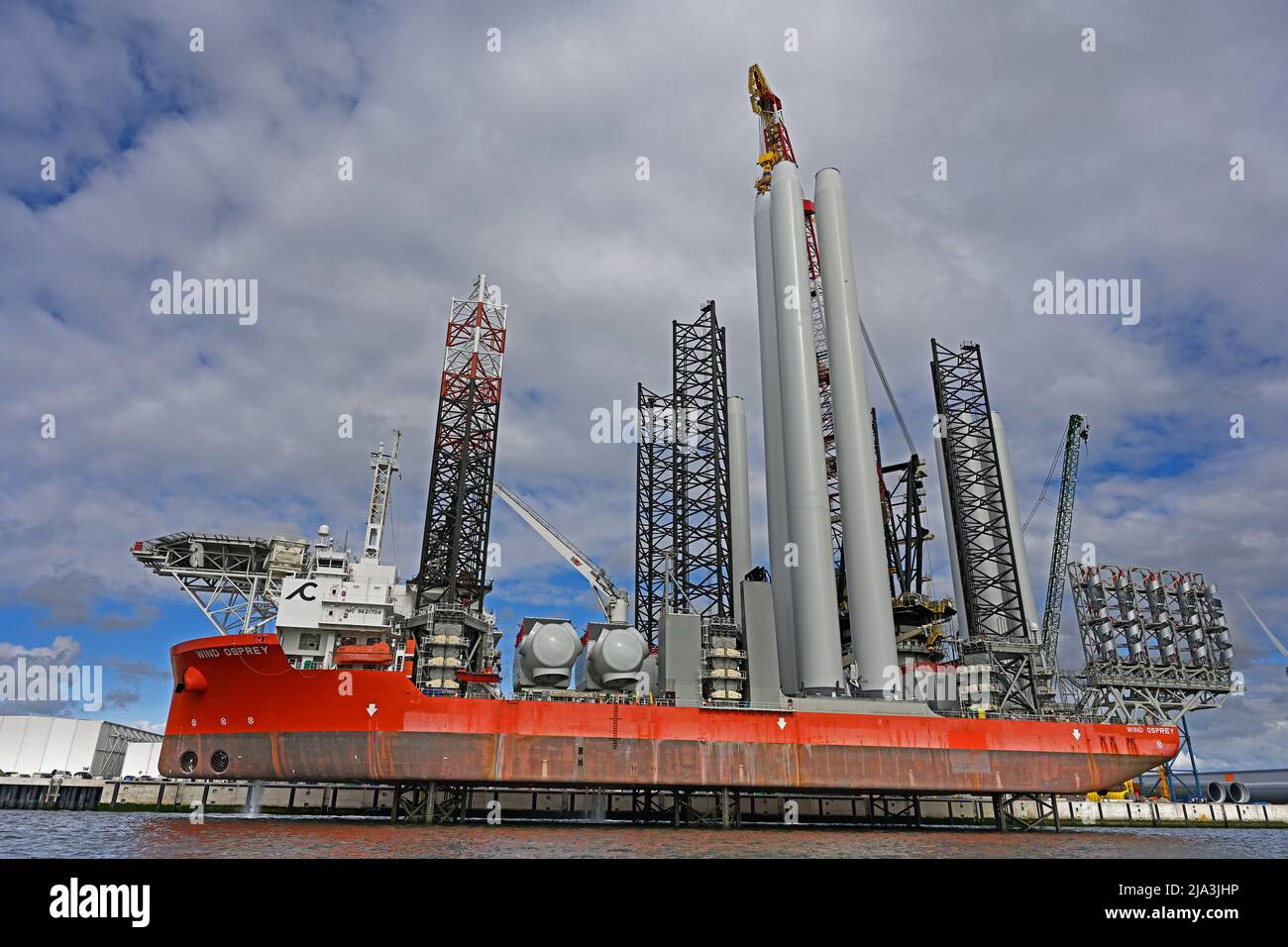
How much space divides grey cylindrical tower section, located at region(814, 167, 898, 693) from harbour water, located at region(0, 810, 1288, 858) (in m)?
8.06

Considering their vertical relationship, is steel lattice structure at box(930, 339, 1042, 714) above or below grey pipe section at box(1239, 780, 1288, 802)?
above

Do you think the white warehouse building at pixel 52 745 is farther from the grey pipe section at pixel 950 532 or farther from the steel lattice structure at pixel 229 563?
the grey pipe section at pixel 950 532

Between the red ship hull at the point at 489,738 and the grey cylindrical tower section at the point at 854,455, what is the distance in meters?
3.92

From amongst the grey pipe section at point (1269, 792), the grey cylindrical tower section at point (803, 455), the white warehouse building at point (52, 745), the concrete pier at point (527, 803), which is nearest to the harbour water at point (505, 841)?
the concrete pier at point (527, 803)

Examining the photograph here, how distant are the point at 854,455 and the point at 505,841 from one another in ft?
77.8

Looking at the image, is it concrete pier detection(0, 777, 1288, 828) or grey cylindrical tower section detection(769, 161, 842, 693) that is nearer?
concrete pier detection(0, 777, 1288, 828)

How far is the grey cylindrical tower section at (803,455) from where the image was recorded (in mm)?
35500

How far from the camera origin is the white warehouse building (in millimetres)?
53094

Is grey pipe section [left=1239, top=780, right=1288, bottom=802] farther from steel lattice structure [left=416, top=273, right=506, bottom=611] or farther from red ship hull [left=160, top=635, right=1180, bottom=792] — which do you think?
steel lattice structure [left=416, top=273, right=506, bottom=611]

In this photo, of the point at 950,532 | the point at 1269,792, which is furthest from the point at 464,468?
the point at 1269,792

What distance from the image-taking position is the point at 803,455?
37375mm

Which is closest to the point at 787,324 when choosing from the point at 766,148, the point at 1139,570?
the point at 766,148
